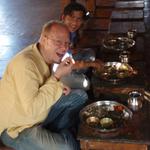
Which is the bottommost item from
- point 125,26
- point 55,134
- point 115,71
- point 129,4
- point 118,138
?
point 55,134

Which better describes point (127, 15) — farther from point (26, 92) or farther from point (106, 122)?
point (26, 92)

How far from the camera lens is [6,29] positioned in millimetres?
6477

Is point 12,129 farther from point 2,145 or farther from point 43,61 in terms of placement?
point 43,61

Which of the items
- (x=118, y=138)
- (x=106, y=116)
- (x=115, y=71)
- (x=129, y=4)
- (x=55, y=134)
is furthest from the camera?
(x=129, y=4)

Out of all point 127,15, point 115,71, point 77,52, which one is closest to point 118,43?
point 77,52

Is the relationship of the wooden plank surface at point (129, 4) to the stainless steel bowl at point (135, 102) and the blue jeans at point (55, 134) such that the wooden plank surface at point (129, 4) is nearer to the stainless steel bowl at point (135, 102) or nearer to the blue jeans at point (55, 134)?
the blue jeans at point (55, 134)

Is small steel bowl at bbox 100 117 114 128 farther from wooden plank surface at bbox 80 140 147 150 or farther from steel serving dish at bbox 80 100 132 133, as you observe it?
wooden plank surface at bbox 80 140 147 150

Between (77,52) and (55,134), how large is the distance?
137 centimetres

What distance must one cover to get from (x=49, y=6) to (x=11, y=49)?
260 centimetres

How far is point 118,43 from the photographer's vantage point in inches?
141

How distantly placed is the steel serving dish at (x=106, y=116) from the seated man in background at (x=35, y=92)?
0.81ft

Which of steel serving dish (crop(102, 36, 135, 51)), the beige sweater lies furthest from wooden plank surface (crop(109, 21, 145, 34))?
the beige sweater

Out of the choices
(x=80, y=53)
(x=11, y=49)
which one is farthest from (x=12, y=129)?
(x=11, y=49)

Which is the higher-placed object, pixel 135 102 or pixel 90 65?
pixel 90 65
